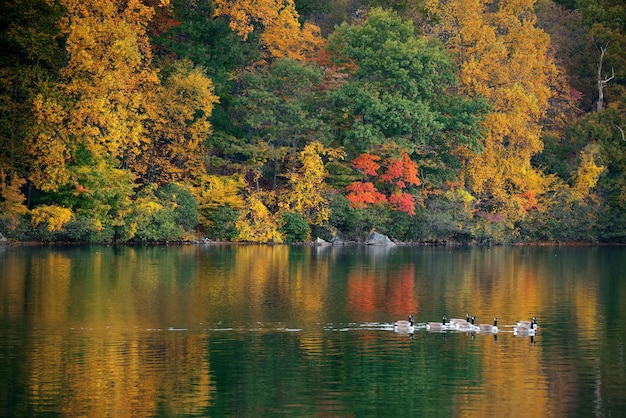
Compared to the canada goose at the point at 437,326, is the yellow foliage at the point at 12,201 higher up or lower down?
higher up

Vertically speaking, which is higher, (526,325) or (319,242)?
Answer: (319,242)

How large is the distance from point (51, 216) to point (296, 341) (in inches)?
1144

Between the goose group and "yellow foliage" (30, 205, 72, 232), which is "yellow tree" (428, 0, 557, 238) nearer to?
"yellow foliage" (30, 205, 72, 232)

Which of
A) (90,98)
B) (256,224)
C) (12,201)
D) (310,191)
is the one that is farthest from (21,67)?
(310,191)

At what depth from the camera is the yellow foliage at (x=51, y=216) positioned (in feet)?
182

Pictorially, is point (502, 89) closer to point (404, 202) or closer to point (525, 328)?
point (404, 202)

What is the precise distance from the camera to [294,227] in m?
63.4

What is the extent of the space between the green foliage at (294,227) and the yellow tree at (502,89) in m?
10.7

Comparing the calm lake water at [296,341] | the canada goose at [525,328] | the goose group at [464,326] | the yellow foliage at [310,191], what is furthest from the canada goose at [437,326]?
the yellow foliage at [310,191]

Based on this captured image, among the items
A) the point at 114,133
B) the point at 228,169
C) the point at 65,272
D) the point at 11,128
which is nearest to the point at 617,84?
the point at 228,169

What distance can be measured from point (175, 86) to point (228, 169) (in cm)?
686

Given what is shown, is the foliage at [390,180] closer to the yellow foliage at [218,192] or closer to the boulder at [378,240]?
the boulder at [378,240]

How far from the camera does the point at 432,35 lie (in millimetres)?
70000

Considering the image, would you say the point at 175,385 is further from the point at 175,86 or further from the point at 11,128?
the point at 175,86
